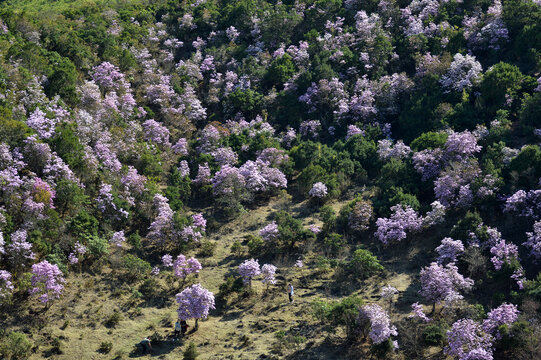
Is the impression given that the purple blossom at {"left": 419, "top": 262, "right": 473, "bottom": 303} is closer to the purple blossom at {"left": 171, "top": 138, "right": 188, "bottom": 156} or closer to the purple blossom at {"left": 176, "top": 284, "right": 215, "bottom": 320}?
the purple blossom at {"left": 176, "top": 284, "right": 215, "bottom": 320}

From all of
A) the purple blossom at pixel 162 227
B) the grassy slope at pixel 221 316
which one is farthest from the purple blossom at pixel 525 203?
the purple blossom at pixel 162 227

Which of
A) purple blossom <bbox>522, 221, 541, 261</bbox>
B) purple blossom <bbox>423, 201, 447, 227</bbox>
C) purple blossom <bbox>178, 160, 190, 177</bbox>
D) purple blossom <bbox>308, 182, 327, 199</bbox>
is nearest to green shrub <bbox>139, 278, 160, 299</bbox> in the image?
purple blossom <bbox>178, 160, 190, 177</bbox>

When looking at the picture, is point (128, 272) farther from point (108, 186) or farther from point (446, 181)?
point (446, 181)

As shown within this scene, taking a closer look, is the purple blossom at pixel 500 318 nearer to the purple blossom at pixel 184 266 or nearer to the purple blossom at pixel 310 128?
the purple blossom at pixel 184 266

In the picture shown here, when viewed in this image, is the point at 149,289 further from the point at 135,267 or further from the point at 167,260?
the point at 167,260

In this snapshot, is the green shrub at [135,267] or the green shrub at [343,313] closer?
the green shrub at [343,313]
